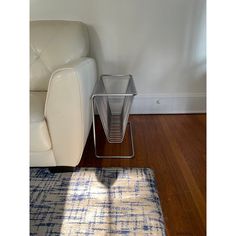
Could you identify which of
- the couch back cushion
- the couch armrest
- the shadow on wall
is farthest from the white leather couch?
the shadow on wall

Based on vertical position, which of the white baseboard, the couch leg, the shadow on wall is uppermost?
the shadow on wall

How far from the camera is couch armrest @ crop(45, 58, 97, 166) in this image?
3.90 feet

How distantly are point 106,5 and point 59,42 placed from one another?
25.1 inches

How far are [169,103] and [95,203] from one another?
1.50m

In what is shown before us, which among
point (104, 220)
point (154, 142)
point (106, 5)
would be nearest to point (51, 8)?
point (106, 5)

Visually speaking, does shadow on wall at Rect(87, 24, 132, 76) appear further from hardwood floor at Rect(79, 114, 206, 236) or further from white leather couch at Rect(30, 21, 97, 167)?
white leather couch at Rect(30, 21, 97, 167)

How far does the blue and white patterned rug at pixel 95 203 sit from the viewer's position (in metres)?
0.99

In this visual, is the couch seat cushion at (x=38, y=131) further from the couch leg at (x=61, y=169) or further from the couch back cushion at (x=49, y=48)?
the couch back cushion at (x=49, y=48)

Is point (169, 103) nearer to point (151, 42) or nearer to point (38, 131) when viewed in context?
point (151, 42)

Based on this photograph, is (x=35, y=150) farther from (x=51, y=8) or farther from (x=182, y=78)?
(x=182, y=78)

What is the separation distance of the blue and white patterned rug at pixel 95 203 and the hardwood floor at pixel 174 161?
0.24ft

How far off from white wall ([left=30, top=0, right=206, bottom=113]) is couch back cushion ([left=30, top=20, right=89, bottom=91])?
37 centimetres

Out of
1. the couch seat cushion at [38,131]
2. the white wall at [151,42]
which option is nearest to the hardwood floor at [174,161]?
the white wall at [151,42]
